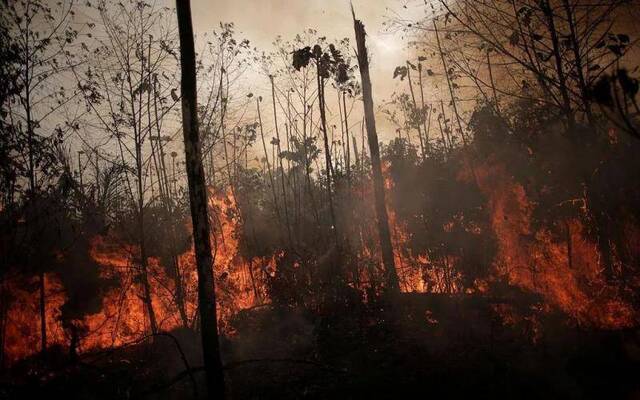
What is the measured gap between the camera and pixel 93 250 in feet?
47.4

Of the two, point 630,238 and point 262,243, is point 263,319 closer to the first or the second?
point 262,243

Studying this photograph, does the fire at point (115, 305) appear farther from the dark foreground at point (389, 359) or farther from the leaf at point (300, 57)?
the leaf at point (300, 57)

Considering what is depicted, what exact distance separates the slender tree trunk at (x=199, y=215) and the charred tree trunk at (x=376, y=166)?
329 inches

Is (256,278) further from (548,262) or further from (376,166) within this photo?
(548,262)

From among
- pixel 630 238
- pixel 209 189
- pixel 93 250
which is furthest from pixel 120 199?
pixel 630 238

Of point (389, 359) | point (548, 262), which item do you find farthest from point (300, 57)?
point (548, 262)

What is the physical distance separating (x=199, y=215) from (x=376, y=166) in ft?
29.0

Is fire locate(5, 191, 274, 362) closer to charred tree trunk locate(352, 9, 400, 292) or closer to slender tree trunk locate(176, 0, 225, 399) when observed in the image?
slender tree trunk locate(176, 0, 225, 399)

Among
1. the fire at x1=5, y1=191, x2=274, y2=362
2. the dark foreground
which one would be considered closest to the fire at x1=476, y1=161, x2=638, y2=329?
the dark foreground

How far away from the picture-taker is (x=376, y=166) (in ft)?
45.5

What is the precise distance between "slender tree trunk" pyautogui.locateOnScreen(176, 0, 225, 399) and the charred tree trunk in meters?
8.35

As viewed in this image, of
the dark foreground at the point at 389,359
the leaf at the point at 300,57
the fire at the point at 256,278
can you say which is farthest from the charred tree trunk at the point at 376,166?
the leaf at the point at 300,57

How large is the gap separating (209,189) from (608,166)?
49.4 ft

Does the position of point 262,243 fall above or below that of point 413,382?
above
